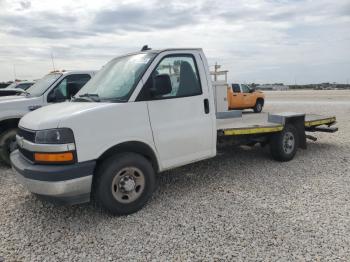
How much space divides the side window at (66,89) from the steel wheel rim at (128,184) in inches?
136

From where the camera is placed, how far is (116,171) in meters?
4.15

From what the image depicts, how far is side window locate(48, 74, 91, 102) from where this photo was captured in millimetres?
7156

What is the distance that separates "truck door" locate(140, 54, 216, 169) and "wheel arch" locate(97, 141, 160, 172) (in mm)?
106

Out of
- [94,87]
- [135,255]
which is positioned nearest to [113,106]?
[94,87]

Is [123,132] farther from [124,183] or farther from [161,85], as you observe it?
[161,85]

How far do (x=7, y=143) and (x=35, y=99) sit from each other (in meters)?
1.04

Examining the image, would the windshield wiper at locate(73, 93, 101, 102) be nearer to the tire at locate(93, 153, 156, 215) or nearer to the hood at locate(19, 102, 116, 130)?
the hood at locate(19, 102, 116, 130)

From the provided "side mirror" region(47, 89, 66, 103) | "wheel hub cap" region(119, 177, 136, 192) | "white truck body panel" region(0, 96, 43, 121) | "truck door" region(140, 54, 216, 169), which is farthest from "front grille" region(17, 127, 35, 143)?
"side mirror" region(47, 89, 66, 103)

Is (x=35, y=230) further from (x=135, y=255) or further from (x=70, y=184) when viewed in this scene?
(x=135, y=255)

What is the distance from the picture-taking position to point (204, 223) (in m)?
4.13

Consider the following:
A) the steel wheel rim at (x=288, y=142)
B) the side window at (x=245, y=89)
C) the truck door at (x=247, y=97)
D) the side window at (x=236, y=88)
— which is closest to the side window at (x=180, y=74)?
the steel wheel rim at (x=288, y=142)

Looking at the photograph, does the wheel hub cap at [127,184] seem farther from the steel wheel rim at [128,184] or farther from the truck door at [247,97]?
the truck door at [247,97]

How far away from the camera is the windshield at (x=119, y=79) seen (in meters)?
4.43

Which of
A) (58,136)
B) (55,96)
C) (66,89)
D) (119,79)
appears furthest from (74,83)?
(58,136)
